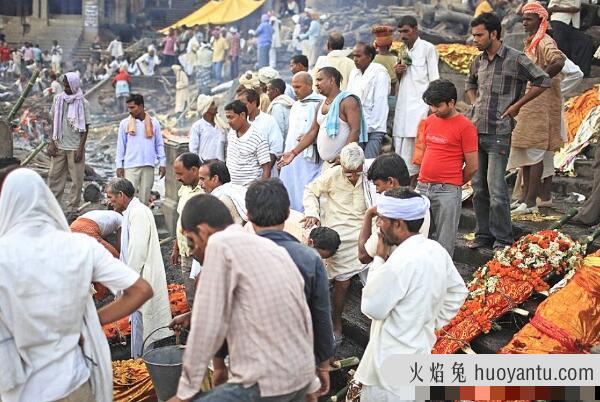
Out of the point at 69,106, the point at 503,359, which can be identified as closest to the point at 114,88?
the point at 69,106

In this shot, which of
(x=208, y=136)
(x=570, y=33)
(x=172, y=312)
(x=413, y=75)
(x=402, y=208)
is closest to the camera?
(x=402, y=208)

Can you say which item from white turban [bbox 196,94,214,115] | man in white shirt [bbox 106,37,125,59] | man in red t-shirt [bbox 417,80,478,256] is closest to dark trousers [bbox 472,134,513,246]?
man in red t-shirt [bbox 417,80,478,256]

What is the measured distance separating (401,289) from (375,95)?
14.4 feet

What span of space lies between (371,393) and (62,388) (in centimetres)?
157

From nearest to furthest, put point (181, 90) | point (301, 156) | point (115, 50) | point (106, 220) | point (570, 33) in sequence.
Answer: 1. point (106, 220)
2. point (301, 156)
3. point (570, 33)
4. point (181, 90)
5. point (115, 50)

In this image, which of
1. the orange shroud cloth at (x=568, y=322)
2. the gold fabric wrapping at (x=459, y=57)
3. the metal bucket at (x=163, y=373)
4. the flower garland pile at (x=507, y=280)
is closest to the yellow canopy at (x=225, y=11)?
the gold fabric wrapping at (x=459, y=57)

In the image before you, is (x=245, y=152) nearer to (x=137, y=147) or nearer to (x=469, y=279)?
(x=469, y=279)

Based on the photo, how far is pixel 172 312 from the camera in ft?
22.6

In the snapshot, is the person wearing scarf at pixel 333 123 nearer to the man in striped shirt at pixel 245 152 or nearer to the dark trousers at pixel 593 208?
the man in striped shirt at pixel 245 152

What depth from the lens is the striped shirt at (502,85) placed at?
6371mm

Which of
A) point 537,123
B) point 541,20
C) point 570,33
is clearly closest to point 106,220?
point 537,123

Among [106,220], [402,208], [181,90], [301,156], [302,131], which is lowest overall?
[181,90]

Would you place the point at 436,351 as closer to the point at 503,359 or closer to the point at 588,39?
the point at 503,359

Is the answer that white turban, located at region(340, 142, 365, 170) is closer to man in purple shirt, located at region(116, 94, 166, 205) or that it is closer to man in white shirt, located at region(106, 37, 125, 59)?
man in purple shirt, located at region(116, 94, 166, 205)
